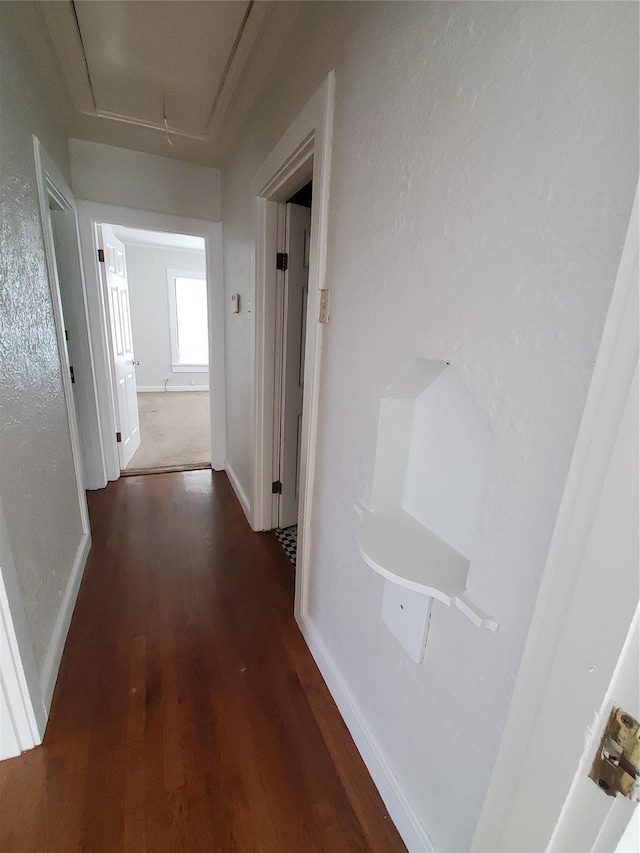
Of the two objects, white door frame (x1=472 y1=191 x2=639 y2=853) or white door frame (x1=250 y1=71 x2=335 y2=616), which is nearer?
white door frame (x1=472 y1=191 x2=639 y2=853)

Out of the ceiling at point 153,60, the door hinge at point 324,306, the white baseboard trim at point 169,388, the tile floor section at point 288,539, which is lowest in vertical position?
the tile floor section at point 288,539

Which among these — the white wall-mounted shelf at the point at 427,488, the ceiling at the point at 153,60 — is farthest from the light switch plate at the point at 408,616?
the ceiling at the point at 153,60

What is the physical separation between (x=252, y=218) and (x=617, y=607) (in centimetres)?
224

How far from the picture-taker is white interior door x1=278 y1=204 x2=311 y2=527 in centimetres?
205

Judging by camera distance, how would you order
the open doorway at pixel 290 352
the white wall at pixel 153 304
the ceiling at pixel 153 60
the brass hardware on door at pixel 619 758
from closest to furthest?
1. the brass hardware on door at pixel 619 758
2. the ceiling at pixel 153 60
3. the open doorway at pixel 290 352
4. the white wall at pixel 153 304

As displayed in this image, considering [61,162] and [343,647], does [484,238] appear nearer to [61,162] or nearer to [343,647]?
[343,647]

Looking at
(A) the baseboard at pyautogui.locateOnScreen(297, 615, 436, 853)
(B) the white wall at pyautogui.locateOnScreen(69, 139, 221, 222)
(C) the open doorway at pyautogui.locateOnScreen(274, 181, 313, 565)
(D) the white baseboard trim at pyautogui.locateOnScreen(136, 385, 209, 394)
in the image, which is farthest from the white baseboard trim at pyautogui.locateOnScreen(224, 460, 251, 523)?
(D) the white baseboard trim at pyautogui.locateOnScreen(136, 385, 209, 394)

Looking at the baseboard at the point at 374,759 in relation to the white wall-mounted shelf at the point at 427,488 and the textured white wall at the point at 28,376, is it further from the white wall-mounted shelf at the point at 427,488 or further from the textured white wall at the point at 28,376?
the textured white wall at the point at 28,376

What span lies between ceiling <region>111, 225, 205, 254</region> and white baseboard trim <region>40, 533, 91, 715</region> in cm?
463

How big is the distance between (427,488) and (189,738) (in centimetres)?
114

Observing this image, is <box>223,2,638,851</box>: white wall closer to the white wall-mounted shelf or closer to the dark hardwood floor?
the white wall-mounted shelf

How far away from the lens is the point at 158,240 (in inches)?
218

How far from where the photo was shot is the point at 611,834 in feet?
1.30

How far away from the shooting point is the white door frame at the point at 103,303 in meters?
2.54
